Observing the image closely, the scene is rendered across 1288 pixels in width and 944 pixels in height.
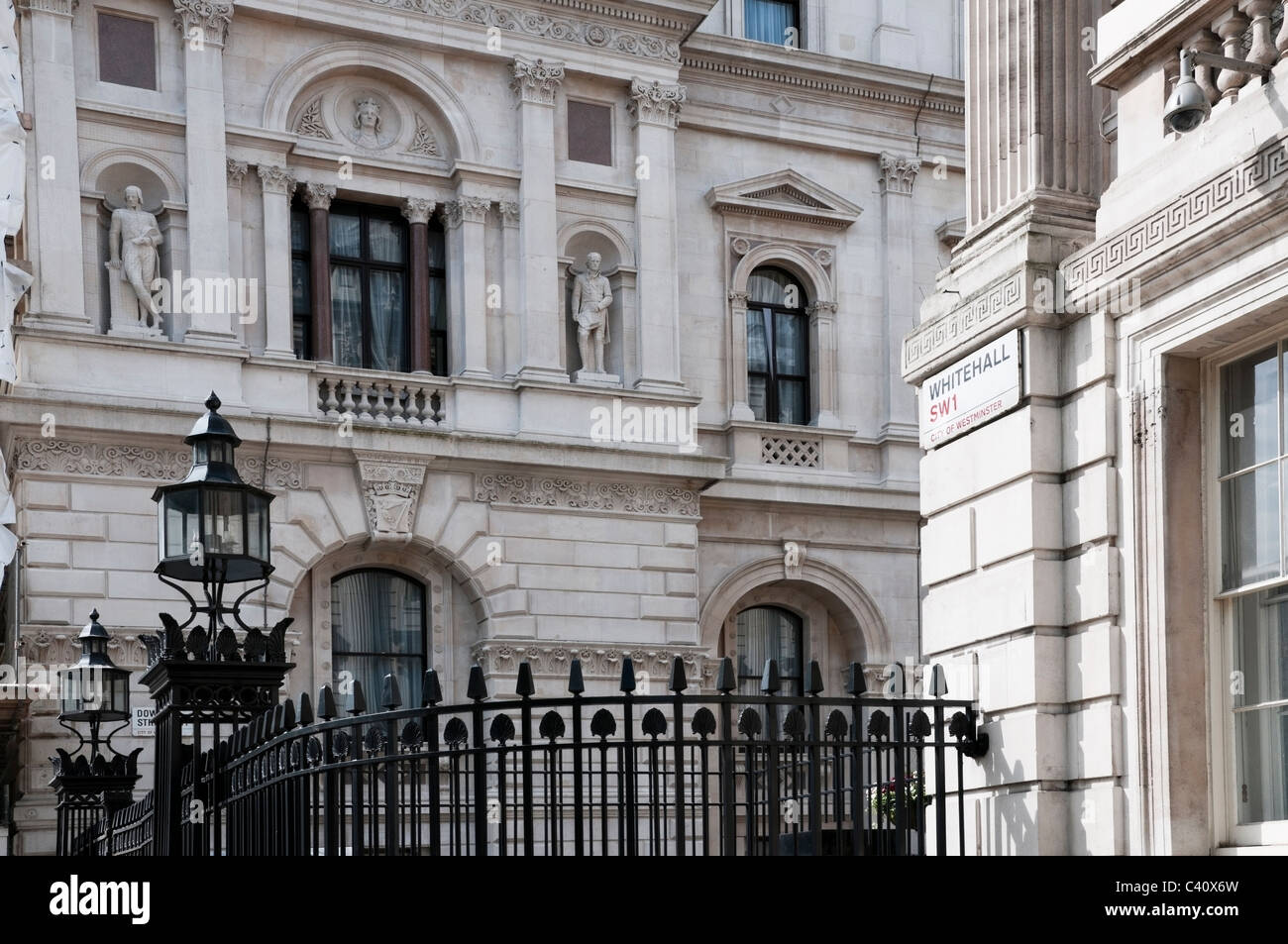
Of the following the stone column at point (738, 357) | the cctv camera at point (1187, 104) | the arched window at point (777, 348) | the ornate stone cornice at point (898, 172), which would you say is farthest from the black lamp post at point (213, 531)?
the ornate stone cornice at point (898, 172)

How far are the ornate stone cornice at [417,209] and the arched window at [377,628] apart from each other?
518 cm

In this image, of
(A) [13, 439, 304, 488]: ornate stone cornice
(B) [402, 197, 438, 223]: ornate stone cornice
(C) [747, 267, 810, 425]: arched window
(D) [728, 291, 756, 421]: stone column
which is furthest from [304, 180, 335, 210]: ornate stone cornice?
(C) [747, 267, 810, 425]: arched window

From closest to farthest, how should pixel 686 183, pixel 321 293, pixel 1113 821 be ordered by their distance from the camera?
pixel 1113 821 < pixel 321 293 < pixel 686 183

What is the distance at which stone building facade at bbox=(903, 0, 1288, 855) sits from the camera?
8.51 metres

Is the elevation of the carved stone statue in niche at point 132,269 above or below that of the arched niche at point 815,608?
above

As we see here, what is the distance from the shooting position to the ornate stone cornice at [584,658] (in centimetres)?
2577

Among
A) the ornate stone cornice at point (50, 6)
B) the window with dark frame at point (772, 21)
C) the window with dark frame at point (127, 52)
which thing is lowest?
the window with dark frame at point (127, 52)

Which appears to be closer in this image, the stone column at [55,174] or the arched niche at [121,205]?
the stone column at [55,174]

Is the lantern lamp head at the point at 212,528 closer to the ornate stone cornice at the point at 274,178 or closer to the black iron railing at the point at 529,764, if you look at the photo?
the black iron railing at the point at 529,764

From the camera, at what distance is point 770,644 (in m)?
29.7

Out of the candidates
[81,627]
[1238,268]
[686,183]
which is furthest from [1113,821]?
[686,183]

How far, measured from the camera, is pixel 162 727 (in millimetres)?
10281
